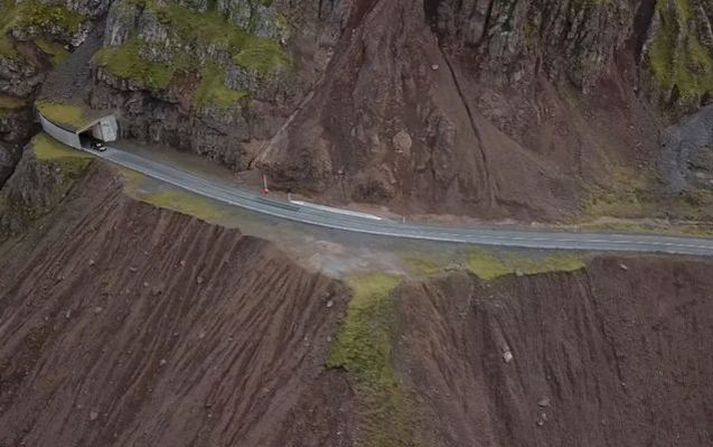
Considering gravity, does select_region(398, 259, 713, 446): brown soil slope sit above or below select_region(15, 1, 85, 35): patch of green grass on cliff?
below

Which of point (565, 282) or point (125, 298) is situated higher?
point (565, 282)

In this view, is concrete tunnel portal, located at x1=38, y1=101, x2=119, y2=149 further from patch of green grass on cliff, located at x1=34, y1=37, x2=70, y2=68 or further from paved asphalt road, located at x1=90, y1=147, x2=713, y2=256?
paved asphalt road, located at x1=90, y1=147, x2=713, y2=256

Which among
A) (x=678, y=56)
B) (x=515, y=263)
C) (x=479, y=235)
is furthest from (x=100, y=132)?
(x=678, y=56)

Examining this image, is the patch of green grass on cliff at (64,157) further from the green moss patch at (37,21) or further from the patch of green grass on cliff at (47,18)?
the patch of green grass on cliff at (47,18)

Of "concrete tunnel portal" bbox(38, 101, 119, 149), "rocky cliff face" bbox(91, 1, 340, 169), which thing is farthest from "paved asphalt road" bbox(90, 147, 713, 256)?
"concrete tunnel portal" bbox(38, 101, 119, 149)

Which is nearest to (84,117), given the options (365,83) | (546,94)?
(365,83)

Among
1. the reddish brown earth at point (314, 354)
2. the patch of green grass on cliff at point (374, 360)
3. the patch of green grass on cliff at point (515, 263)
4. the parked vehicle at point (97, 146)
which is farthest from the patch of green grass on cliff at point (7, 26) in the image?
the patch of green grass on cliff at point (515, 263)

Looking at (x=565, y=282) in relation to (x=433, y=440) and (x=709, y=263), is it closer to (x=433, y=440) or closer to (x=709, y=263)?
(x=709, y=263)

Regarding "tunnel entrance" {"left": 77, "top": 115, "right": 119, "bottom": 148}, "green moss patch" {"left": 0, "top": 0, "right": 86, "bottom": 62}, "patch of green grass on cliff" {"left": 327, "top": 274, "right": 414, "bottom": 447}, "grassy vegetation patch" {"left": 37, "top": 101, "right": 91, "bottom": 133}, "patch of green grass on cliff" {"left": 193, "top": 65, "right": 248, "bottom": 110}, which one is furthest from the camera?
"green moss patch" {"left": 0, "top": 0, "right": 86, "bottom": 62}
